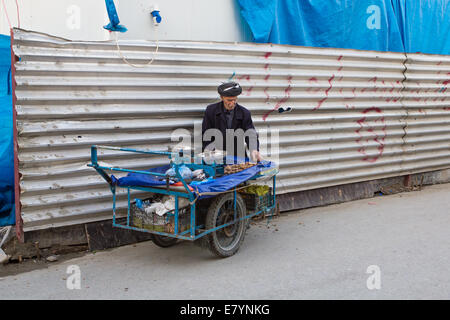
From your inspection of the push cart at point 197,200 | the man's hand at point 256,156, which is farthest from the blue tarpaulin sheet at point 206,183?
the man's hand at point 256,156

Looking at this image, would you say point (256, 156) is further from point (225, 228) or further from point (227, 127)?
point (225, 228)

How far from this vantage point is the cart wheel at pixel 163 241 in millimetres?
5449

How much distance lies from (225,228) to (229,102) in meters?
1.46

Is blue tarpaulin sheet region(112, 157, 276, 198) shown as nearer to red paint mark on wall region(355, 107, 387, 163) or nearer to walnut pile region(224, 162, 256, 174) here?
walnut pile region(224, 162, 256, 174)

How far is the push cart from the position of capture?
15.0 feet

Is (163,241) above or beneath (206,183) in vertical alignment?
beneath

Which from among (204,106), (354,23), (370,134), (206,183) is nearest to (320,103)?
(370,134)

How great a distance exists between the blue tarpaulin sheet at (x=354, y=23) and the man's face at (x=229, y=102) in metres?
1.35

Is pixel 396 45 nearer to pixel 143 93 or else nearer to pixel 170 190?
pixel 143 93

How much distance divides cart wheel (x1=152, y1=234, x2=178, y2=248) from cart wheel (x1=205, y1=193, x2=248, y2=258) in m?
0.59

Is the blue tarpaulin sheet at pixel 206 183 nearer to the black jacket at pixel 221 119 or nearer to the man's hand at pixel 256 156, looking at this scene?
the man's hand at pixel 256 156

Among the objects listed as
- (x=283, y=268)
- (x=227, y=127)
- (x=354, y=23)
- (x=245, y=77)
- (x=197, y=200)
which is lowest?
(x=283, y=268)

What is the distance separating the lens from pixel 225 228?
530cm
